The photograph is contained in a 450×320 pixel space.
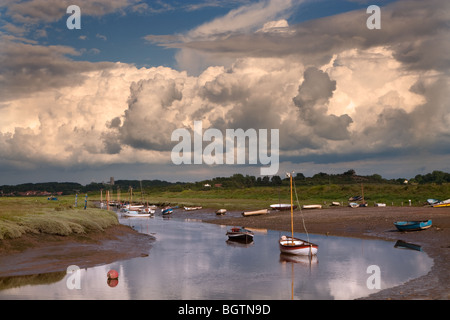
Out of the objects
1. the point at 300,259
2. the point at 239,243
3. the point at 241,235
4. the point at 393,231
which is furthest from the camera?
the point at 393,231

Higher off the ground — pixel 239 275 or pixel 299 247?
pixel 299 247

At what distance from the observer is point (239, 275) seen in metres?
30.9

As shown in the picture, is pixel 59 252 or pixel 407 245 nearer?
pixel 59 252

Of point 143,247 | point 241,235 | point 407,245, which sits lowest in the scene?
point 407,245

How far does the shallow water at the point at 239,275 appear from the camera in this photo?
25.0 metres

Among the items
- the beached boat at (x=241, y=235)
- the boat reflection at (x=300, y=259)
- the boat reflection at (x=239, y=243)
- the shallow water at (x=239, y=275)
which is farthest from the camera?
the beached boat at (x=241, y=235)

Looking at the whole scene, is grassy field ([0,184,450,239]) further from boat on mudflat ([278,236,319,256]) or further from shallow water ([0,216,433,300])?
boat on mudflat ([278,236,319,256])

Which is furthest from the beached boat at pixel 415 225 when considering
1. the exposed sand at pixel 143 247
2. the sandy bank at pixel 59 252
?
the sandy bank at pixel 59 252

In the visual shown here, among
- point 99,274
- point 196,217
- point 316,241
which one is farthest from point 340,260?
point 196,217

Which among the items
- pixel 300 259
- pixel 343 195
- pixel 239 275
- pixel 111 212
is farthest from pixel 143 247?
pixel 343 195

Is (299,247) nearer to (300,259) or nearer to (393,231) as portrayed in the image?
(300,259)

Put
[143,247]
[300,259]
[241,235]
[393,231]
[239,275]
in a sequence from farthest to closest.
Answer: [393,231] → [241,235] → [143,247] → [300,259] → [239,275]

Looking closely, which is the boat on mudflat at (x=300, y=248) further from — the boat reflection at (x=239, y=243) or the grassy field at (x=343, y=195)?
the grassy field at (x=343, y=195)

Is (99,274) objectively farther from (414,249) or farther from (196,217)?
(196,217)
